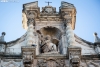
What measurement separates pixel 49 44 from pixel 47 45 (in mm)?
132

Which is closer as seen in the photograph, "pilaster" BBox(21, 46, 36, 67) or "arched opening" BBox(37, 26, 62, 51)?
"pilaster" BBox(21, 46, 36, 67)

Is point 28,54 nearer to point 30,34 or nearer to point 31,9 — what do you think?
point 30,34

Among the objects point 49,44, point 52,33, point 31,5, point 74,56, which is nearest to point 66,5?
point 52,33

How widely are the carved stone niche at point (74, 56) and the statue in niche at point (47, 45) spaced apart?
5.48 ft

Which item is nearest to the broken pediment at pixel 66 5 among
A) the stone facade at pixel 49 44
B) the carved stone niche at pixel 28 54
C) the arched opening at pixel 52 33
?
the stone facade at pixel 49 44

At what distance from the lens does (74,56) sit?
15008mm

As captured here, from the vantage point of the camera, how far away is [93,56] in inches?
637

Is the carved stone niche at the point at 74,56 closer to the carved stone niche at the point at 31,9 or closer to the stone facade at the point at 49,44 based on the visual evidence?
the stone facade at the point at 49,44

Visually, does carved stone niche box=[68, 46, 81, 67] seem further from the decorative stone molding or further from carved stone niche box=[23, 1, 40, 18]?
carved stone niche box=[23, 1, 40, 18]

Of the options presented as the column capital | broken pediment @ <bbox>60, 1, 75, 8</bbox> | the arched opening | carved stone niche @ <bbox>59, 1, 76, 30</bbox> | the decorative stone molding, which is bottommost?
the decorative stone molding

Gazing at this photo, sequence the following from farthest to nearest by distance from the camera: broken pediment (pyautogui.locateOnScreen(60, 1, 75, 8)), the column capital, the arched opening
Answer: broken pediment (pyautogui.locateOnScreen(60, 1, 75, 8))
the arched opening
the column capital

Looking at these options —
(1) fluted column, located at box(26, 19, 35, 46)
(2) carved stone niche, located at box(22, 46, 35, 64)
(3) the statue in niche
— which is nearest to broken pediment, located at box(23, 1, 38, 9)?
(1) fluted column, located at box(26, 19, 35, 46)

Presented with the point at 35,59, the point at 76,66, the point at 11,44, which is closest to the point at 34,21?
the point at 11,44

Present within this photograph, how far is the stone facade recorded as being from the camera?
1517 cm
